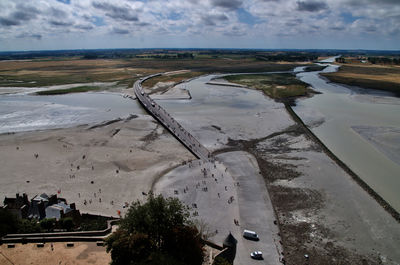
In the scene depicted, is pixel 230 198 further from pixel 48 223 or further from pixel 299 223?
pixel 48 223

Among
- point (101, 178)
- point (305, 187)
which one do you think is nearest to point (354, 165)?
point (305, 187)

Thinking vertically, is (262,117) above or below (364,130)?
above

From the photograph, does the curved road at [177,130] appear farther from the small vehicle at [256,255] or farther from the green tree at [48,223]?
the green tree at [48,223]

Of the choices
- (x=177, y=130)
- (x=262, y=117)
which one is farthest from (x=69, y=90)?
(x=262, y=117)

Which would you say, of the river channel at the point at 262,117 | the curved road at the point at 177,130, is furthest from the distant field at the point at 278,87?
the curved road at the point at 177,130

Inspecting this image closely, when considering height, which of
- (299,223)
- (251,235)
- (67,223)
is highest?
(67,223)

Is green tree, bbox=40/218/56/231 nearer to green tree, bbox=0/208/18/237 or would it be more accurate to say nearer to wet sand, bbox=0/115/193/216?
green tree, bbox=0/208/18/237

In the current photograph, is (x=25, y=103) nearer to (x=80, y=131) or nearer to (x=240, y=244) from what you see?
(x=80, y=131)

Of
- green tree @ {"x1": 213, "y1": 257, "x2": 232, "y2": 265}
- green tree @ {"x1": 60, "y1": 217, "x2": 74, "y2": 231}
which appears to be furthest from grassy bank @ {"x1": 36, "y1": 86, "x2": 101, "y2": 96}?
green tree @ {"x1": 213, "y1": 257, "x2": 232, "y2": 265}

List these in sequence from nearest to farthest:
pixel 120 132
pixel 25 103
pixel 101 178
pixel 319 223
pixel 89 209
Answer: pixel 319 223 < pixel 89 209 < pixel 101 178 < pixel 120 132 < pixel 25 103
